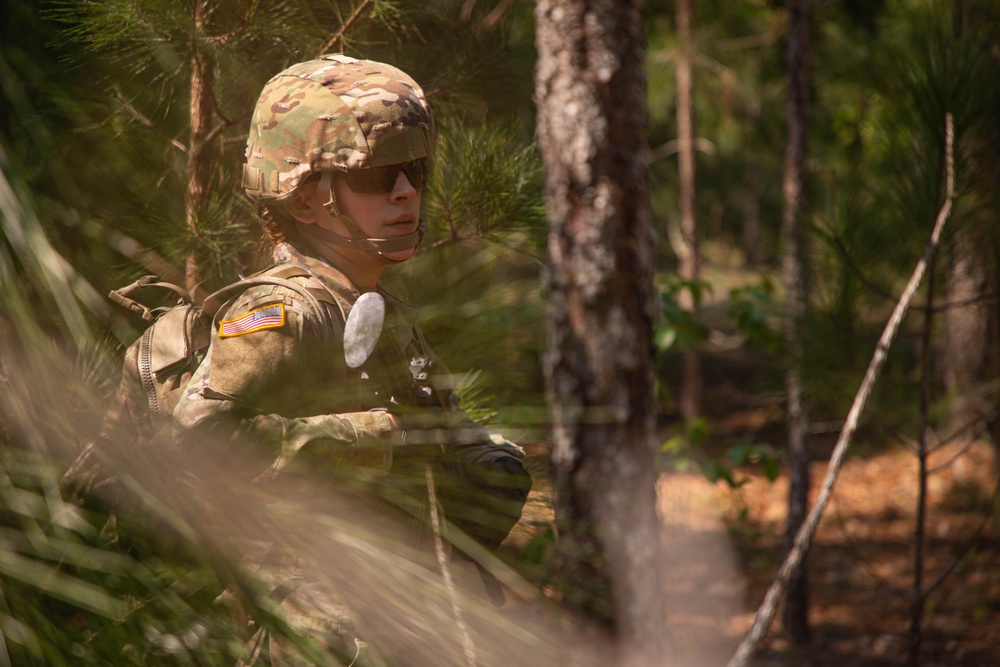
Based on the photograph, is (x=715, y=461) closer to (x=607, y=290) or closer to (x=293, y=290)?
(x=607, y=290)

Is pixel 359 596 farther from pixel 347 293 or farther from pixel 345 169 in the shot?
pixel 345 169

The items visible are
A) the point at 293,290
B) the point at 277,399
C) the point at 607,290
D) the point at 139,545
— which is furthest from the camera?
the point at 607,290

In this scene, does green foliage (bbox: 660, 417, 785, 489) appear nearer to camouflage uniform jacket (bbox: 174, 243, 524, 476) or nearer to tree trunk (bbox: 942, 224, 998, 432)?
tree trunk (bbox: 942, 224, 998, 432)

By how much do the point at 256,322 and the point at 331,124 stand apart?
1.04 feet

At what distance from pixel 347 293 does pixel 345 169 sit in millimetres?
173

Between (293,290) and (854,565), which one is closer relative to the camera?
(293,290)

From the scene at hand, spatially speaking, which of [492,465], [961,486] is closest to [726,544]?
[961,486]

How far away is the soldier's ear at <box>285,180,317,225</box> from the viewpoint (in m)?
1.17

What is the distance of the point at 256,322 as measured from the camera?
3.18 ft

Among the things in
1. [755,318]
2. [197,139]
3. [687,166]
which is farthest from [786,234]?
[197,139]

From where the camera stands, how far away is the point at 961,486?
24.5 ft

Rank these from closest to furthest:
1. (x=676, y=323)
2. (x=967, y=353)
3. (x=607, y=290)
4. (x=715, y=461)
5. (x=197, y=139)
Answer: (x=197, y=139)
(x=607, y=290)
(x=676, y=323)
(x=715, y=461)
(x=967, y=353)

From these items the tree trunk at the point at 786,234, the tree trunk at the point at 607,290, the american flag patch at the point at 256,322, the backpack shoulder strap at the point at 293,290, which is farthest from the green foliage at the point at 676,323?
the american flag patch at the point at 256,322

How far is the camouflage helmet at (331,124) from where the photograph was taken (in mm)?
1112
